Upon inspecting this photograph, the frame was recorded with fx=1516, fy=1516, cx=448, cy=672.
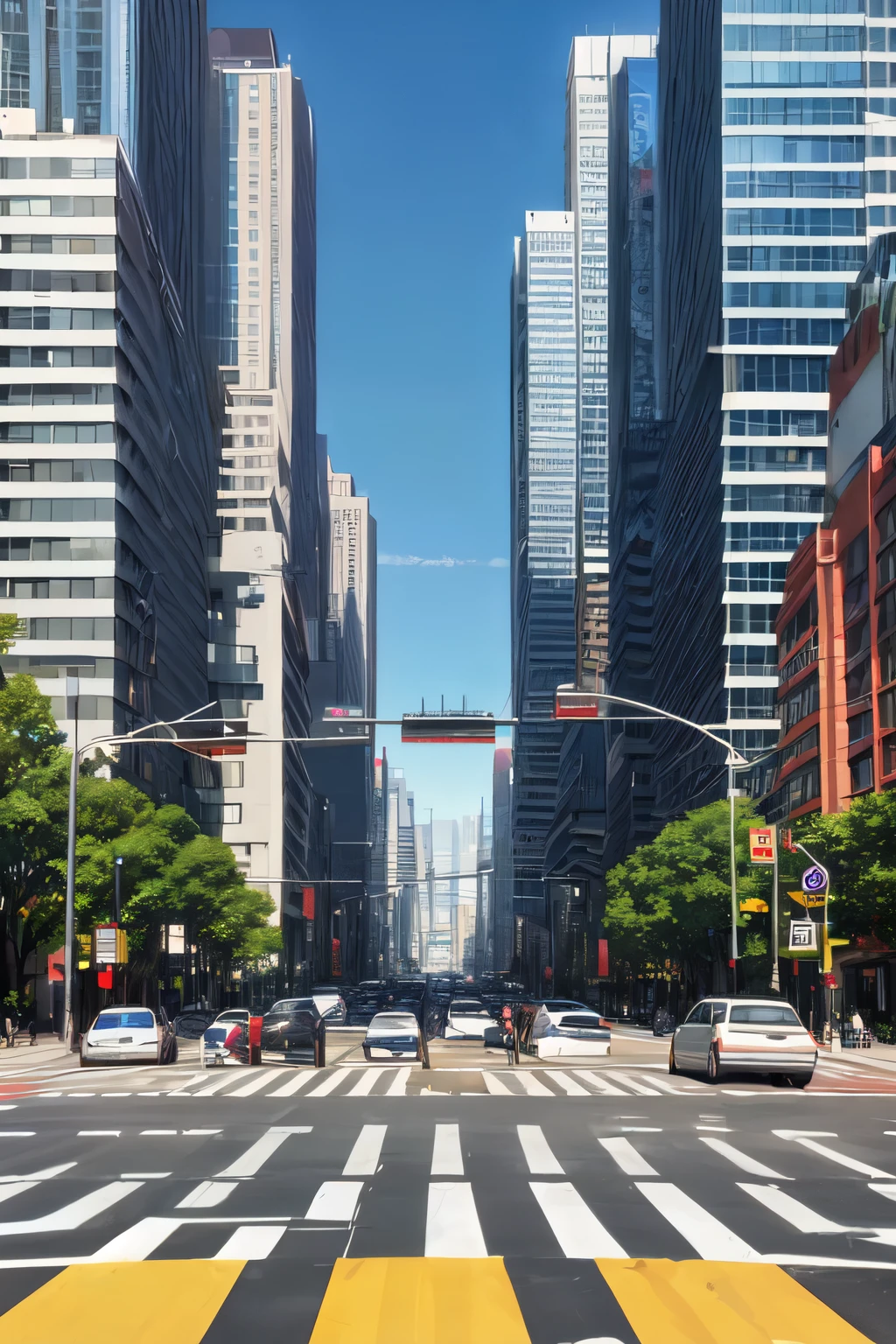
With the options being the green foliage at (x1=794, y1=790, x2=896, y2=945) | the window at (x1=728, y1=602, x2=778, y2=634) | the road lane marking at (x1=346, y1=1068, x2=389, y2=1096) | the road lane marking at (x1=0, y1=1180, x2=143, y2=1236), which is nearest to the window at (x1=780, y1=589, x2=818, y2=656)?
the window at (x1=728, y1=602, x2=778, y2=634)

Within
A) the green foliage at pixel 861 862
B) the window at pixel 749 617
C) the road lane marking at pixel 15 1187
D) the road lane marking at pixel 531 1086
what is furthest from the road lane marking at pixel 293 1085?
the window at pixel 749 617

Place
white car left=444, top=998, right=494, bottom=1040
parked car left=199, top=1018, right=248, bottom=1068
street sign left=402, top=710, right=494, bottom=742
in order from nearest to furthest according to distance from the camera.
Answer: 1. street sign left=402, top=710, right=494, bottom=742
2. parked car left=199, top=1018, right=248, bottom=1068
3. white car left=444, top=998, right=494, bottom=1040

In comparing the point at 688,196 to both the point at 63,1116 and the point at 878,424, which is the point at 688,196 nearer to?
the point at 878,424

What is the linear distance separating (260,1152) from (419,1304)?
8.60 meters

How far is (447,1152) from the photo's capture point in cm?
1738

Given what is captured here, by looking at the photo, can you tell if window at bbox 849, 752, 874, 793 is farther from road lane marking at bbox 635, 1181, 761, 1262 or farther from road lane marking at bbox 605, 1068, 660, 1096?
road lane marking at bbox 635, 1181, 761, 1262

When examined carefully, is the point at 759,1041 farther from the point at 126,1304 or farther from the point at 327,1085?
the point at 126,1304

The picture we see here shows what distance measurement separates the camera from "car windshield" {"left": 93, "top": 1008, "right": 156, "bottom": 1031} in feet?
128

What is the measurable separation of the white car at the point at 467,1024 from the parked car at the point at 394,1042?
1477 cm

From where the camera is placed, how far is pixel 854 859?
5731cm

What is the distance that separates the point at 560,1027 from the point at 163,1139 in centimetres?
2559

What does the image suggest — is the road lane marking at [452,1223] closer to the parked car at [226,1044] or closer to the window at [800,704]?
the parked car at [226,1044]

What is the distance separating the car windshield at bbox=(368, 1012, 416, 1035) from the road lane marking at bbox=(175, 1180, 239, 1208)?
106 ft

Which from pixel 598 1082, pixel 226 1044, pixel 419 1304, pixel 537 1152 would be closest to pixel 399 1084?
pixel 598 1082
